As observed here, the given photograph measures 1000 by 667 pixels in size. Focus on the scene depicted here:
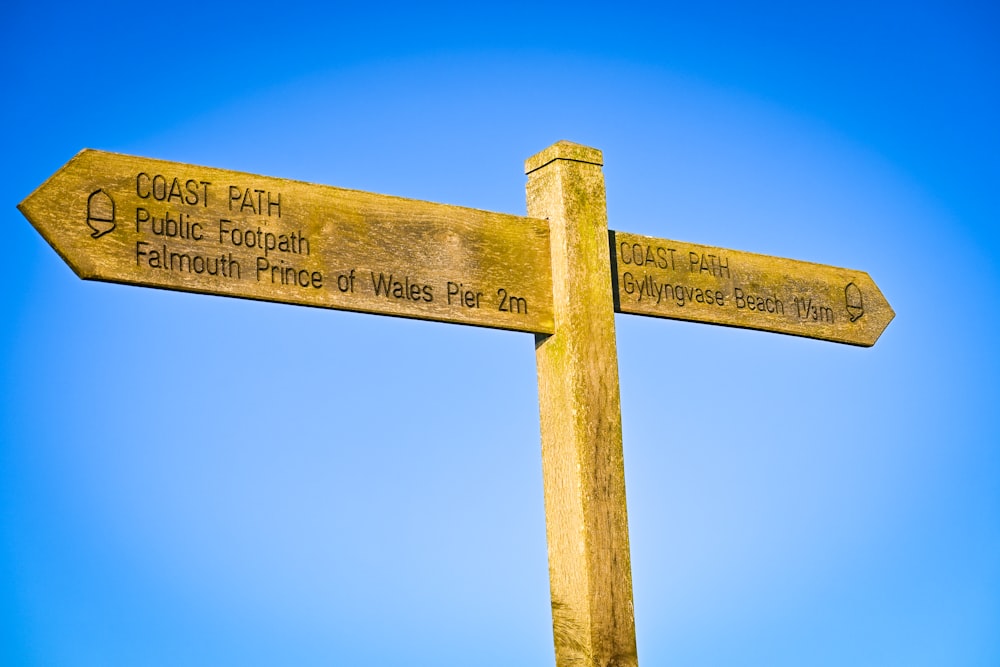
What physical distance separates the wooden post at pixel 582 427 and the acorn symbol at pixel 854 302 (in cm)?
126

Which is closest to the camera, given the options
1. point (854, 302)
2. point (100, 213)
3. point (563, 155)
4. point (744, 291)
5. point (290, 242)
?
point (100, 213)

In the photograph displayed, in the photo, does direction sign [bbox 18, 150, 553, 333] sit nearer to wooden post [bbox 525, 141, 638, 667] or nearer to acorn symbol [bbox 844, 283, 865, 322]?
wooden post [bbox 525, 141, 638, 667]

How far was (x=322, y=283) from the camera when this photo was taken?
3.09 meters

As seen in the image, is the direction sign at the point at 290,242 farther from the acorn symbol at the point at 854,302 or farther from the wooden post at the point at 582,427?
the acorn symbol at the point at 854,302

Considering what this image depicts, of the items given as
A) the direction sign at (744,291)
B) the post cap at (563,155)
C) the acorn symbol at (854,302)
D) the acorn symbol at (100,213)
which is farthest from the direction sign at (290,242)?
the acorn symbol at (854,302)

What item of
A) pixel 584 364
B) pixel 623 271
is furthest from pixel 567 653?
pixel 623 271

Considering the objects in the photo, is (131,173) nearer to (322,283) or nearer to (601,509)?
(322,283)

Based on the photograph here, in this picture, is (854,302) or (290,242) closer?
(290,242)

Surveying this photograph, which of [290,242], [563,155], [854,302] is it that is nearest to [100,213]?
[290,242]

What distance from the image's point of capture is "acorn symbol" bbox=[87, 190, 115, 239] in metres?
2.79

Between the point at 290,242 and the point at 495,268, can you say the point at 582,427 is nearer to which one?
the point at 495,268

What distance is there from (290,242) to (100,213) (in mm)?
501

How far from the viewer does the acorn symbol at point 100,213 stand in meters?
2.79

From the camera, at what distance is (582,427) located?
3.35 meters
